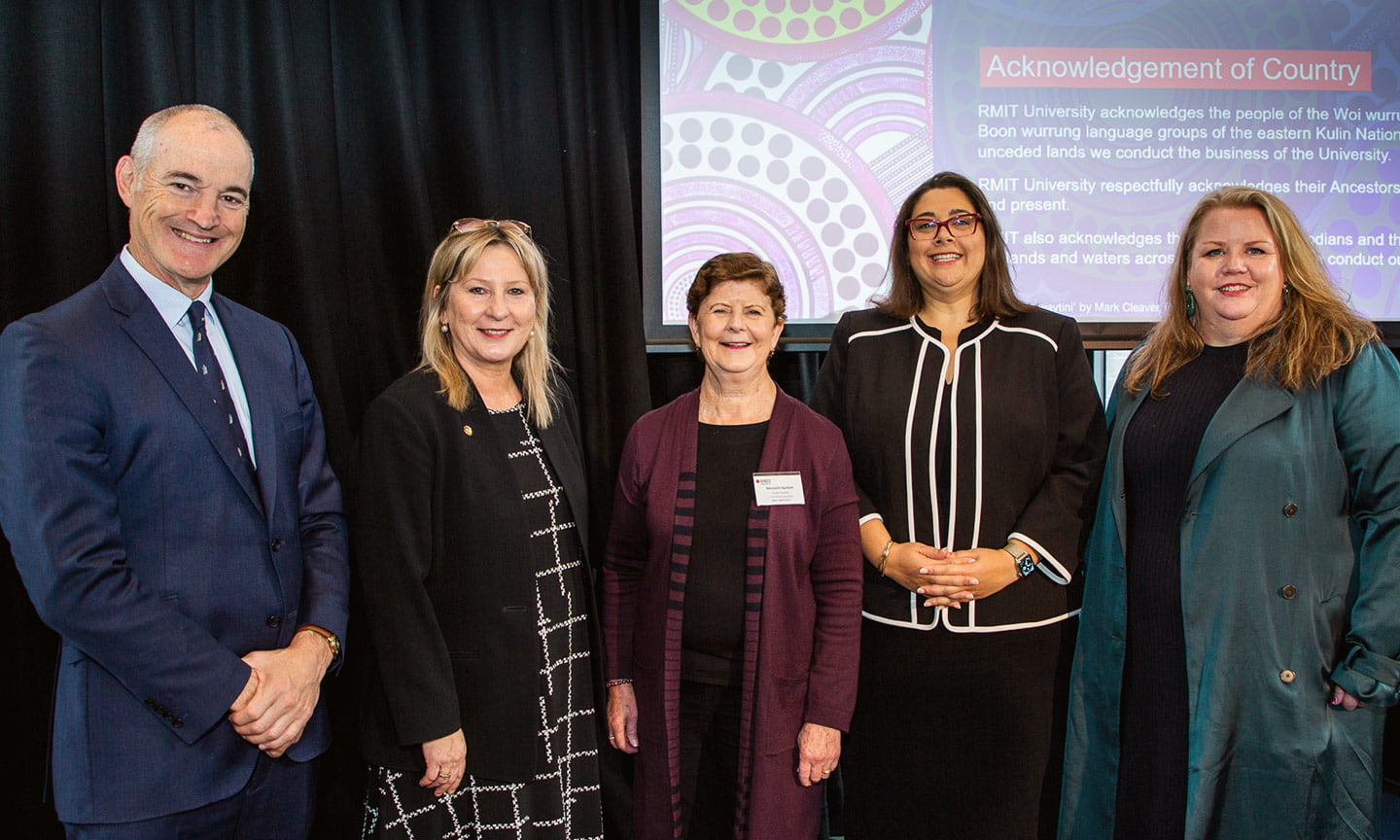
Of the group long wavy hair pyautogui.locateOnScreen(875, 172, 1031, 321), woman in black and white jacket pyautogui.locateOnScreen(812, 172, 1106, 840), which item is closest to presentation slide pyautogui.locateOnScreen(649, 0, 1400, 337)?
long wavy hair pyautogui.locateOnScreen(875, 172, 1031, 321)

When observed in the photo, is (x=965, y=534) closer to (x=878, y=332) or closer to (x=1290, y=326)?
(x=878, y=332)

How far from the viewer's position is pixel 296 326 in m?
2.57

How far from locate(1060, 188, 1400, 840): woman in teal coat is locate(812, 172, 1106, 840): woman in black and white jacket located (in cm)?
16

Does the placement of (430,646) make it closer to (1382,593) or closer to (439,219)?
(439,219)

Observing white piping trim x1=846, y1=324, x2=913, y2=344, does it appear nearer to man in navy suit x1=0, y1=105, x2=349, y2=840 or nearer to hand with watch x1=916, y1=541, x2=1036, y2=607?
hand with watch x1=916, y1=541, x2=1036, y2=607

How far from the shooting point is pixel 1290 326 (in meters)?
1.84

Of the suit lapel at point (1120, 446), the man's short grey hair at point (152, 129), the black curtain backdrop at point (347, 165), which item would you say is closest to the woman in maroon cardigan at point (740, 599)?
the suit lapel at point (1120, 446)

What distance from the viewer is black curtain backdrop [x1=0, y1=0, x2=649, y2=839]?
2379 millimetres

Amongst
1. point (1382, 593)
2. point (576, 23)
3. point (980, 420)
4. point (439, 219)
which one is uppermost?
point (576, 23)

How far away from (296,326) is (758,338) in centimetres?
157

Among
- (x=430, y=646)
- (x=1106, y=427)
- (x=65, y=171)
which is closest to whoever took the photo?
(x=430, y=646)

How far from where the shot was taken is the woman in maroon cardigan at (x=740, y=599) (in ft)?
5.86

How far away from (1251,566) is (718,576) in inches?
45.7

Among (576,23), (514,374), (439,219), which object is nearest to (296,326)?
(439,219)
